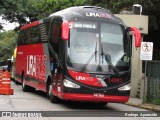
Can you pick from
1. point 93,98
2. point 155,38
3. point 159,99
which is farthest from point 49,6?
point 93,98

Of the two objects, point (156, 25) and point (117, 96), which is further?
point (156, 25)

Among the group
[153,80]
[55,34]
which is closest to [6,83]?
[55,34]

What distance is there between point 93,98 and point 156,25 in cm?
1064

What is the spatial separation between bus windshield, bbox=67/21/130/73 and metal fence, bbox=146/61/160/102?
337 cm

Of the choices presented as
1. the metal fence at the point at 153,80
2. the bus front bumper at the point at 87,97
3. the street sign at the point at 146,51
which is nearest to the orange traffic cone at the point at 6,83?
the bus front bumper at the point at 87,97

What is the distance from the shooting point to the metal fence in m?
17.8

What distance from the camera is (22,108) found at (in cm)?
1416

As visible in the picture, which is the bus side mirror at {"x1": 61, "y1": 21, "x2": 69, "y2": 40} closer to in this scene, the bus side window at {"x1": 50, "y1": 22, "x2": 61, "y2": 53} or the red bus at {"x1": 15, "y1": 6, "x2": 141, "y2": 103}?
the red bus at {"x1": 15, "y1": 6, "x2": 141, "y2": 103}

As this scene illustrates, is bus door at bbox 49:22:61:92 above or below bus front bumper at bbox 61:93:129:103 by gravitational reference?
above

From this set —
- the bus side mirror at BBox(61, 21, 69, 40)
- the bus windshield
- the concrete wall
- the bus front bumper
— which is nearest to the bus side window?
the bus windshield

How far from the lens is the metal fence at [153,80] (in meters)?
17.8

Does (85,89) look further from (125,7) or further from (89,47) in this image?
(125,7)

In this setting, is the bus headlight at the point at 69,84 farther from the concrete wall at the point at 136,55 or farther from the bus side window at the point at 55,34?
the concrete wall at the point at 136,55

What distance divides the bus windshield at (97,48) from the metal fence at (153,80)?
3.37m
